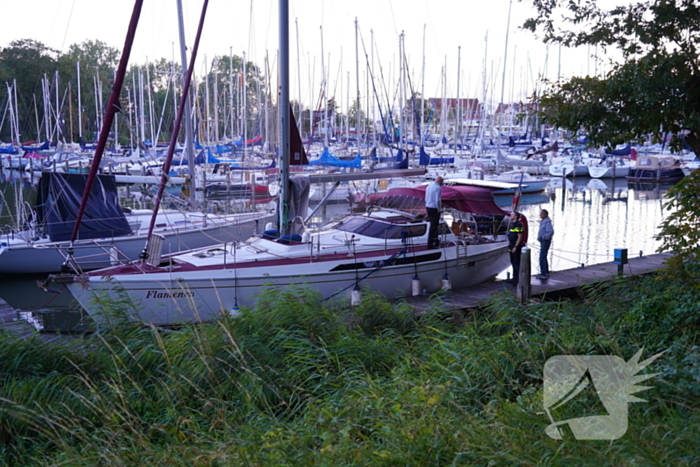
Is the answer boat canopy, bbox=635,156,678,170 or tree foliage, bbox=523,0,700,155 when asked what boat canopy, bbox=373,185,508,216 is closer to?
tree foliage, bbox=523,0,700,155

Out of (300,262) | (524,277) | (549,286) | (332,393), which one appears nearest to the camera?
(332,393)

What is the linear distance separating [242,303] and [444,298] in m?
4.26

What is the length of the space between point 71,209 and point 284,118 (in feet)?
27.8

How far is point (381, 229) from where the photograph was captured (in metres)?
15.2

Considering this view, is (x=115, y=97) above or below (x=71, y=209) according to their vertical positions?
above

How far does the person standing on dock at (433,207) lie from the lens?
49.1ft

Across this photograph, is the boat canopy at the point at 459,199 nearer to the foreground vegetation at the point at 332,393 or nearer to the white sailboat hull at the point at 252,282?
the white sailboat hull at the point at 252,282

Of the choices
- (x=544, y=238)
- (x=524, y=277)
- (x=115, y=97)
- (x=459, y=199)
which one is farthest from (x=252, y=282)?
(x=544, y=238)

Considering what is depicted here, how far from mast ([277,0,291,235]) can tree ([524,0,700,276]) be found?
5.76 metres

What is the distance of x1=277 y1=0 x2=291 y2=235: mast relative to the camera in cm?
1423

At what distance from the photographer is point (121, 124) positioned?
7125 cm

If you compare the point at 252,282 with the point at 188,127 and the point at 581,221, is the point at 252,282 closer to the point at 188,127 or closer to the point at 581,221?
the point at 188,127

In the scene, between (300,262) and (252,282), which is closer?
(252,282)

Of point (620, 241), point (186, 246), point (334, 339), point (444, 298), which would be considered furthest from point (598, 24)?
point (620, 241)
